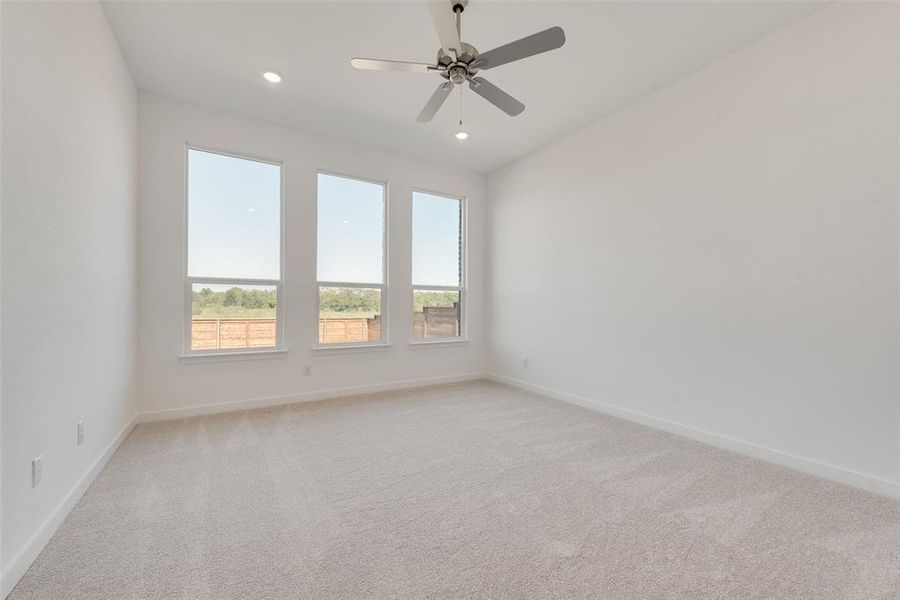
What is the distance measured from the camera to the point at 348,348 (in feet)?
14.3

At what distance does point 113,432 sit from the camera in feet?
8.83

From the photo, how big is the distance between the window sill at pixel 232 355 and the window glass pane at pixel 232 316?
9 cm

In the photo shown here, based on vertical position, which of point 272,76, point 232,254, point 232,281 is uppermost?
point 272,76

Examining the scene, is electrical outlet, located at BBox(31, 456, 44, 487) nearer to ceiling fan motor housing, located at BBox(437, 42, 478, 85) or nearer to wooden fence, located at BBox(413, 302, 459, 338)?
ceiling fan motor housing, located at BBox(437, 42, 478, 85)

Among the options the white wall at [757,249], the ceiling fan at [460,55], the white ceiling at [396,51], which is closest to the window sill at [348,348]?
the white wall at [757,249]

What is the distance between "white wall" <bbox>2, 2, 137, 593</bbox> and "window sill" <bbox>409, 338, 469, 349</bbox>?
287 centimetres

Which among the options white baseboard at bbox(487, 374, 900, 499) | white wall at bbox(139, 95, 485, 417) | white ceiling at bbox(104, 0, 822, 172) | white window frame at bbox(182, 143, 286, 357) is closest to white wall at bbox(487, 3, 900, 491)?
white baseboard at bbox(487, 374, 900, 499)

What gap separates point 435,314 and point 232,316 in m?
2.41

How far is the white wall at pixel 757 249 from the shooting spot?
2.22 meters

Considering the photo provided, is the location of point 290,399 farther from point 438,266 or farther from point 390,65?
point 390,65

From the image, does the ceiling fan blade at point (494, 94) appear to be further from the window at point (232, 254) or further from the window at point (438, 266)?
the window at point (232, 254)

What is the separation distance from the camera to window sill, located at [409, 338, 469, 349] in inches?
190

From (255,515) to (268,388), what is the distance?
218cm

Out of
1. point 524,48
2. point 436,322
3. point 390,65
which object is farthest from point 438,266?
point 524,48
